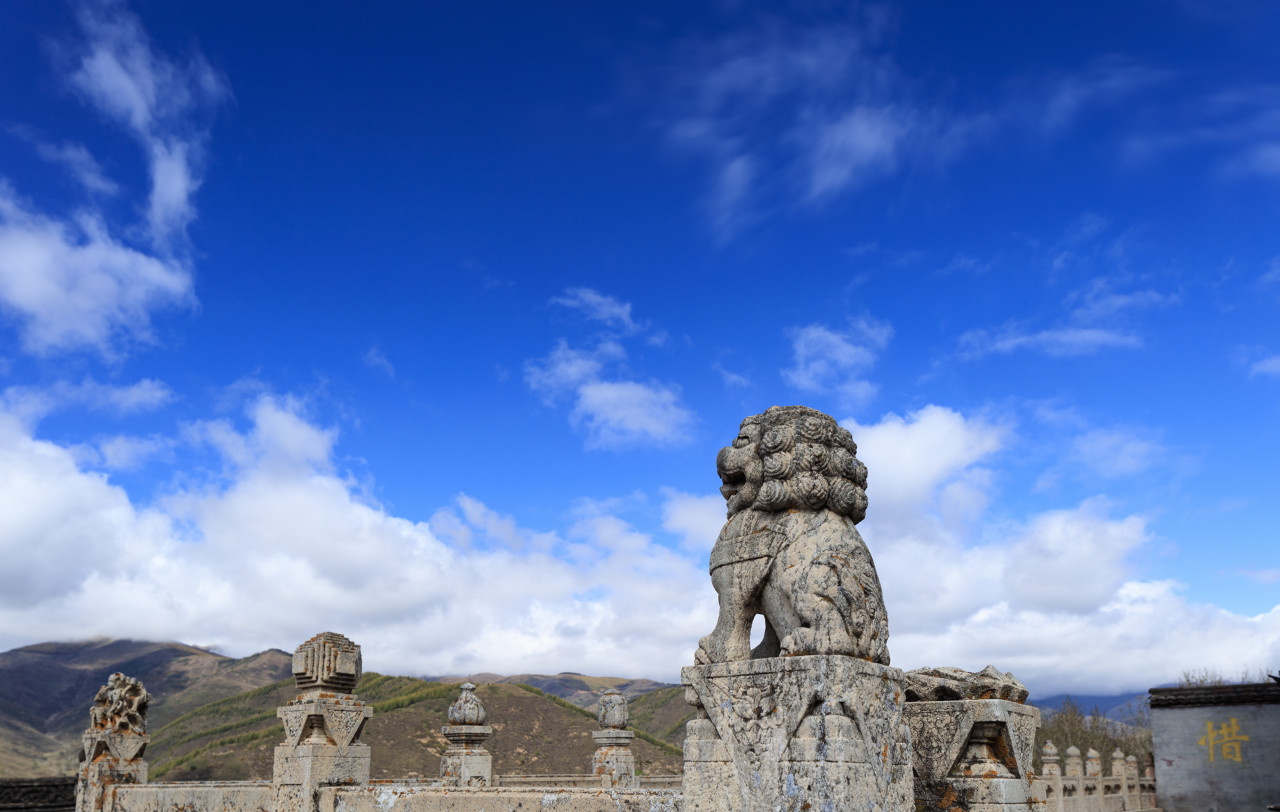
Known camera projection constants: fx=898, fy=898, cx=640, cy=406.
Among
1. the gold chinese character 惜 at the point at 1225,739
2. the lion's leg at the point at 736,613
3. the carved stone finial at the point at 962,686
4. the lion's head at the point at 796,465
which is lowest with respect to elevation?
the gold chinese character 惜 at the point at 1225,739

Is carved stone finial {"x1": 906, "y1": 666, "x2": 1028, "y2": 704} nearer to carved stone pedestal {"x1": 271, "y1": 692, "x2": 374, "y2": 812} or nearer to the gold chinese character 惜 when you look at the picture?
carved stone pedestal {"x1": 271, "y1": 692, "x2": 374, "y2": 812}

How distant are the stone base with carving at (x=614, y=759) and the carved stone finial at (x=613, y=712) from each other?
13 cm

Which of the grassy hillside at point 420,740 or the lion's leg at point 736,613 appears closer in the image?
the lion's leg at point 736,613

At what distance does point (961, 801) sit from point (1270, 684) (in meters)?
23.4

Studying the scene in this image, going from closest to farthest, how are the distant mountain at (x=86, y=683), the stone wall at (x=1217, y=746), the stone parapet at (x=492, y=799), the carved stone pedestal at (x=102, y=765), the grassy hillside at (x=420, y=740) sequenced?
the stone parapet at (x=492, y=799) → the carved stone pedestal at (x=102, y=765) → the stone wall at (x=1217, y=746) → the grassy hillside at (x=420, y=740) → the distant mountain at (x=86, y=683)

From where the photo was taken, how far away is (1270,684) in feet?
74.6

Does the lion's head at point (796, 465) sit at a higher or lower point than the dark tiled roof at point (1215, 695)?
higher

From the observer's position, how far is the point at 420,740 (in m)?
31.2

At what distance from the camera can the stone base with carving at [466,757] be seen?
11023 millimetres

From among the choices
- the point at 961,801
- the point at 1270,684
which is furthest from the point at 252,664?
the point at 961,801

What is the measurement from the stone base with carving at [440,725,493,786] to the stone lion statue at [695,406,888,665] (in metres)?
7.39

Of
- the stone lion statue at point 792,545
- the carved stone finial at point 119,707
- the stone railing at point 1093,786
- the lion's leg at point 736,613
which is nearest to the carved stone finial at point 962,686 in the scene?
the stone lion statue at point 792,545

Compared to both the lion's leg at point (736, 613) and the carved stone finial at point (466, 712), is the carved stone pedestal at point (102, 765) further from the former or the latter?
the lion's leg at point (736, 613)

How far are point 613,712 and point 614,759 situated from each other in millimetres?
650
